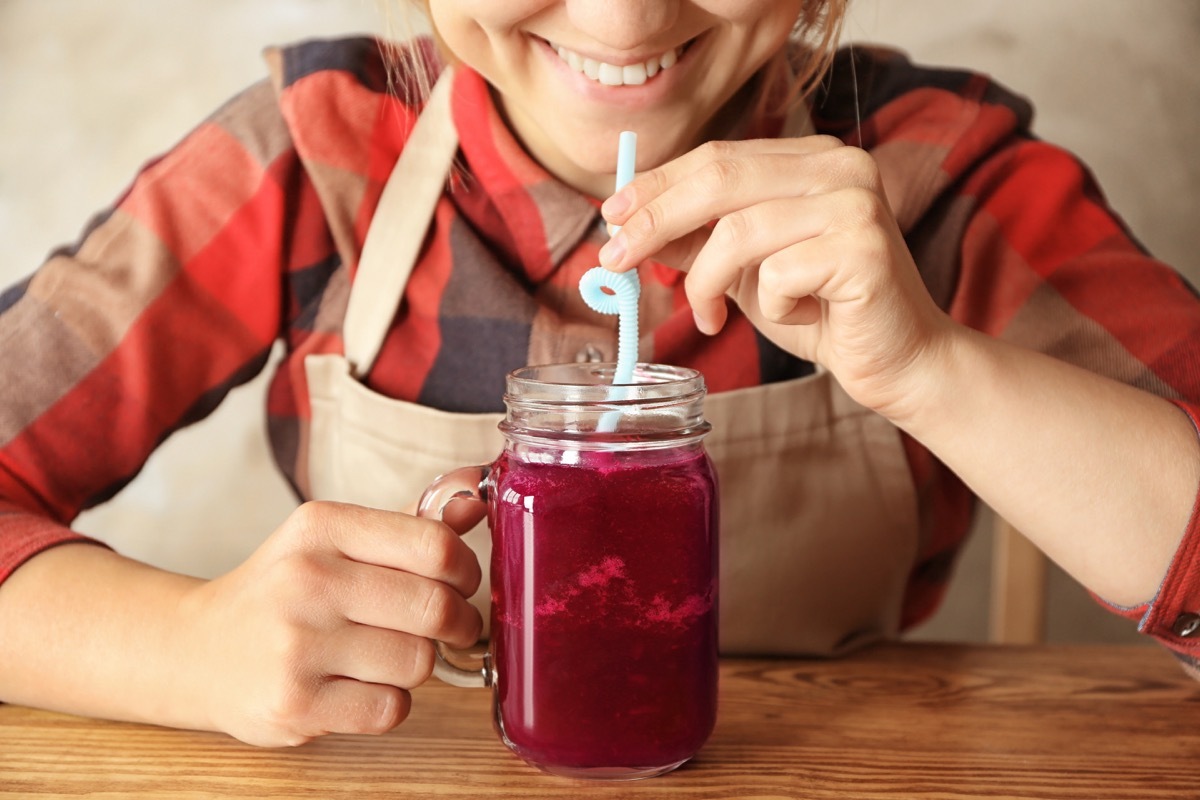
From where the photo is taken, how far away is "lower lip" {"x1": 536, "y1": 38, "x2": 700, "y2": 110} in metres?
0.75

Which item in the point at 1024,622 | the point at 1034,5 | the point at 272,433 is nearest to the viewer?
the point at 272,433

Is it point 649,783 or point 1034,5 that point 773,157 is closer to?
point 649,783

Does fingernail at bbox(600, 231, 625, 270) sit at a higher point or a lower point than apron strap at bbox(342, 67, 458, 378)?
higher

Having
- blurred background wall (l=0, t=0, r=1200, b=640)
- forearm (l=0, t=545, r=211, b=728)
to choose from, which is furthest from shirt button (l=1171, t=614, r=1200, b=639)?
blurred background wall (l=0, t=0, r=1200, b=640)

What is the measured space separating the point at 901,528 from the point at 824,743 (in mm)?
329

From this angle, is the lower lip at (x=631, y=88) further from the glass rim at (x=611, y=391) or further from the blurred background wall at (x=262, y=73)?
the blurred background wall at (x=262, y=73)

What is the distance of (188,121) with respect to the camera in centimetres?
149

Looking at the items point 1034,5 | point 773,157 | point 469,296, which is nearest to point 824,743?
point 773,157

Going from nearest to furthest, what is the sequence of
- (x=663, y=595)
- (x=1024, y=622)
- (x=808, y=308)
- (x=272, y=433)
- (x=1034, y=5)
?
(x=663, y=595)
(x=808, y=308)
(x=272, y=433)
(x=1024, y=622)
(x=1034, y=5)

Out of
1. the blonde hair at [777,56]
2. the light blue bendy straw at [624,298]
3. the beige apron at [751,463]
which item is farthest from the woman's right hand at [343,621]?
the blonde hair at [777,56]

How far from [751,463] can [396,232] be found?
327mm

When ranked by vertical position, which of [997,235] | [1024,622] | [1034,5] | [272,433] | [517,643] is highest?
[1034,5]

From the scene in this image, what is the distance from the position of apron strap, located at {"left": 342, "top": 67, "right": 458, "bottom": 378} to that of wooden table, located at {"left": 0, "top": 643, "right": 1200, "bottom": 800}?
1.00 ft

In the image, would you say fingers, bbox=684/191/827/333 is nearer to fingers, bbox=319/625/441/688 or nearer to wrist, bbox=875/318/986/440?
wrist, bbox=875/318/986/440
